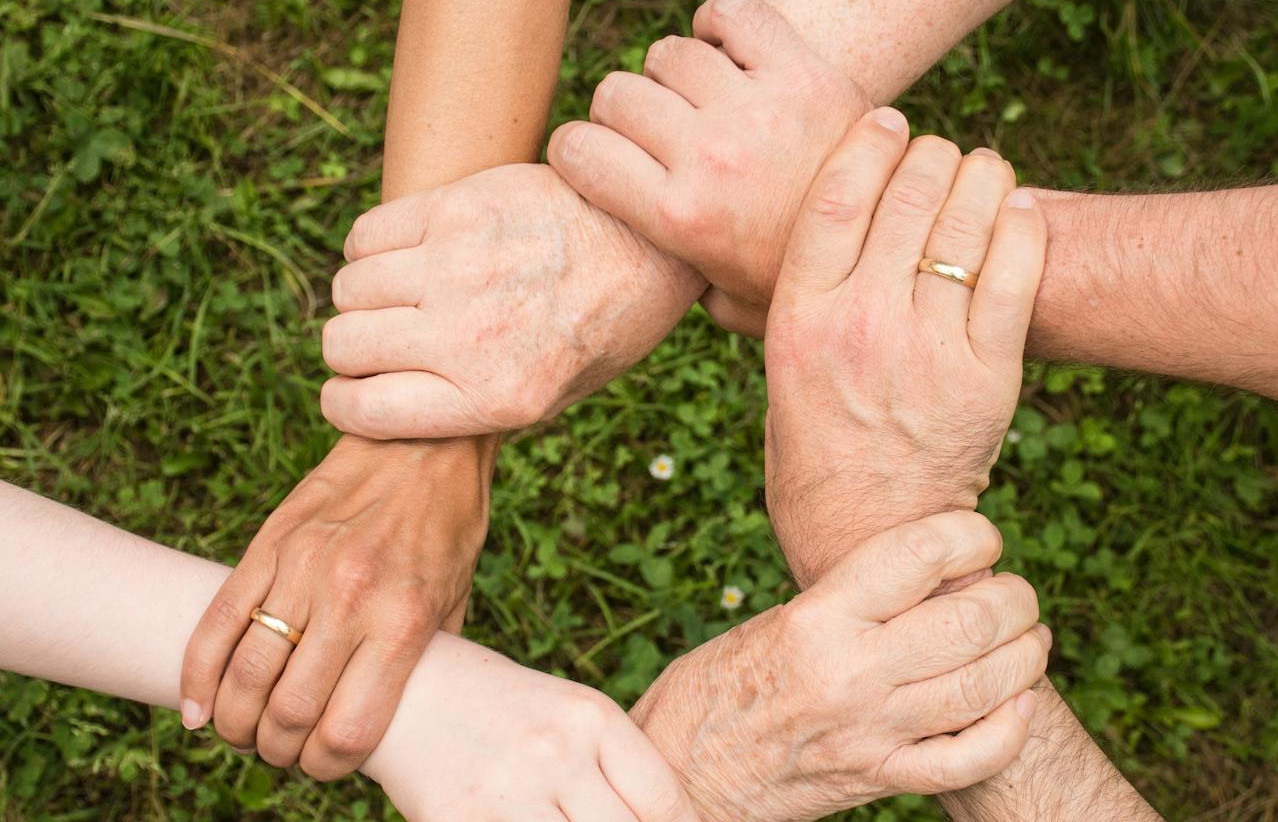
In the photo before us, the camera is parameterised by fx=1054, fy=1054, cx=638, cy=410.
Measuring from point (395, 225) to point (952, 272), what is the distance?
1.15 meters

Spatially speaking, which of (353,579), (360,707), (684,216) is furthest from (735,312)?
(360,707)

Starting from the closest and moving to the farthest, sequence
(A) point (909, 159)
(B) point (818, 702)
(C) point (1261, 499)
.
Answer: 1. (B) point (818, 702)
2. (A) point (909, 159)
3. (C) point (1261, 499)

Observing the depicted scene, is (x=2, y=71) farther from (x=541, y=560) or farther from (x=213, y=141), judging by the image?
(x=541, y=560)

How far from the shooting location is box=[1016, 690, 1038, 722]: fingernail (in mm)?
1831

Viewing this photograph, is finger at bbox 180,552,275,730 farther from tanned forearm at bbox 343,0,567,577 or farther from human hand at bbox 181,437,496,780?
tanned forearm at bbox 343,0,567,577

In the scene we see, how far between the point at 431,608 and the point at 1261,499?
100 inches

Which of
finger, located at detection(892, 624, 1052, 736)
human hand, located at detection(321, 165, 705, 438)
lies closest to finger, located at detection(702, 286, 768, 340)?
human hand, located at detection(321, 165, 705, 438)

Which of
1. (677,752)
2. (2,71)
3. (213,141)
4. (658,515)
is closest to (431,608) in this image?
(677,752)

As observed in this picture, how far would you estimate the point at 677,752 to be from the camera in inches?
78.5

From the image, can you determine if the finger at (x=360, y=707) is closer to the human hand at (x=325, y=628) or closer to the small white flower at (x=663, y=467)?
the human hand at (x=325, y=628)

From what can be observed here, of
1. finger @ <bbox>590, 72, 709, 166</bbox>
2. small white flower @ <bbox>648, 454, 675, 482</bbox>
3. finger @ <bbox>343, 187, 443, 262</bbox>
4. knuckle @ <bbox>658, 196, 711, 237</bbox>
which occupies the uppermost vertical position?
finger @ <bbox>590, 72, 709, 166</bbox>

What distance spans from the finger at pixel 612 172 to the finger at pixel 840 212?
12.4 inches

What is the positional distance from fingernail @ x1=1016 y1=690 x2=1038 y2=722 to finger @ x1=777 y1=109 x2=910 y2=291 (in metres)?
0.80

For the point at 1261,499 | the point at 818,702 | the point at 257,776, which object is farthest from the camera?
the point at 1261,499
